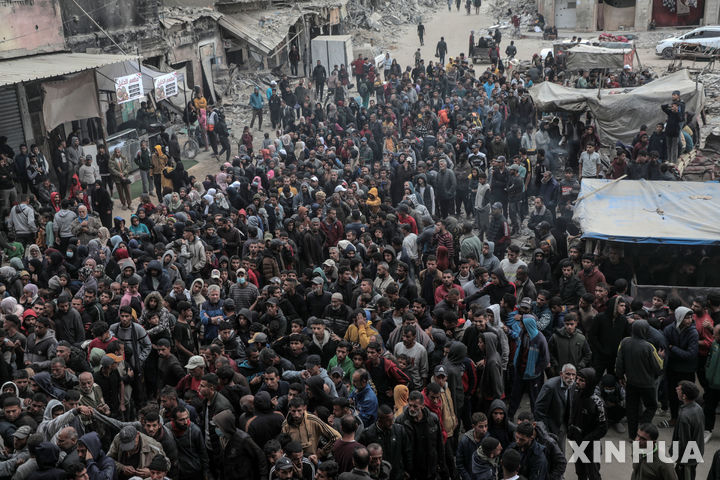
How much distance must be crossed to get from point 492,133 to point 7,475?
13.2 m

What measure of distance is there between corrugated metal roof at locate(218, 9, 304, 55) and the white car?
1640 cm

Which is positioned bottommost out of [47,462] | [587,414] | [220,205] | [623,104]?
[587,414]

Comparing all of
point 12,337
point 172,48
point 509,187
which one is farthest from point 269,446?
point 172,48

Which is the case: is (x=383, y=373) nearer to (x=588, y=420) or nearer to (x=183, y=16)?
(x=588, y=420)

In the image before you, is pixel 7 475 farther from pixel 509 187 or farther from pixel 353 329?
pixel 509 187

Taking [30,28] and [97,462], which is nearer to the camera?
[97,462]

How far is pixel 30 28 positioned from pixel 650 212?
45.6ft

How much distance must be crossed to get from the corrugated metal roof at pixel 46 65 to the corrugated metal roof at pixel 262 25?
1045cm

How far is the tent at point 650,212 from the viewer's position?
1066cm

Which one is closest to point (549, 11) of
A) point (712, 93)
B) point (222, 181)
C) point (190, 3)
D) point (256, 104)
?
point (712, 93)

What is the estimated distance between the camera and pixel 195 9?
87.7 ft

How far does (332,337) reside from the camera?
8367 mm

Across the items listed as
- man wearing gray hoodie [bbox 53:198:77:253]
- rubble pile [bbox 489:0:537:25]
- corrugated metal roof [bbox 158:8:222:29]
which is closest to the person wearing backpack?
corrugated metal roof [bbox 158:8:222:29]

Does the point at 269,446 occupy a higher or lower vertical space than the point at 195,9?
lower
